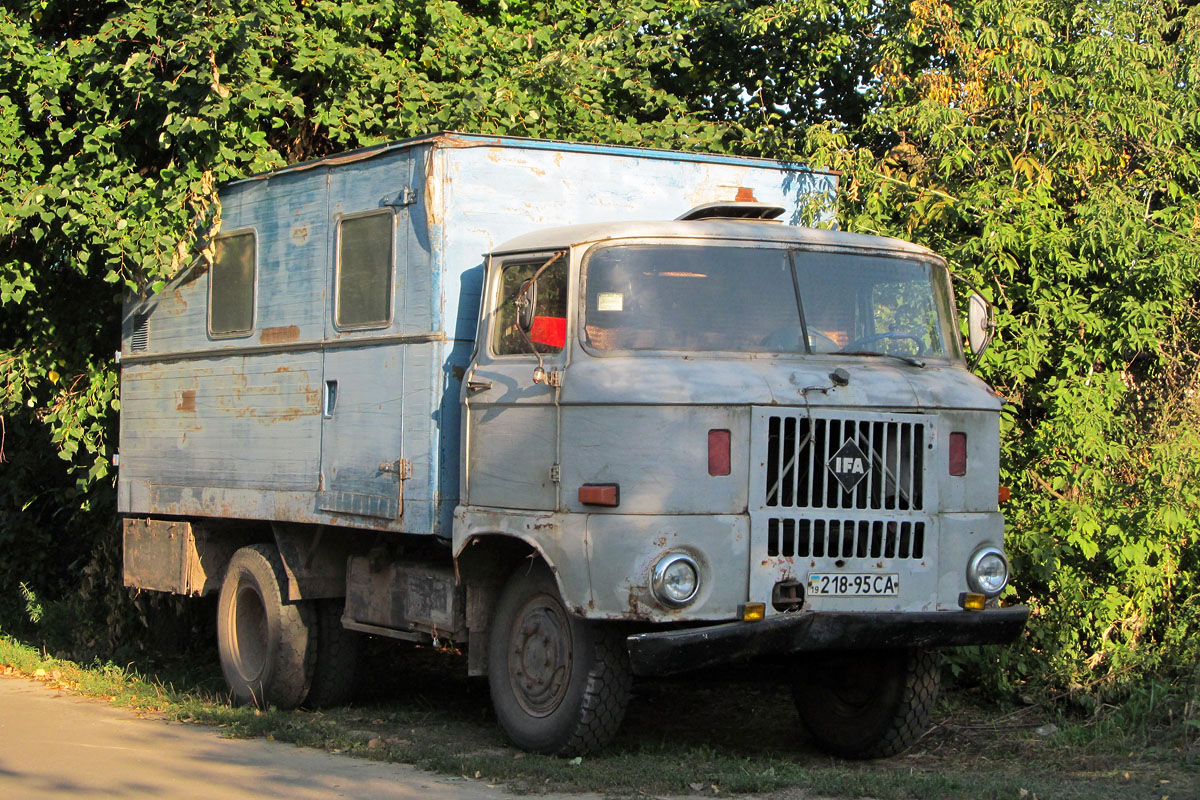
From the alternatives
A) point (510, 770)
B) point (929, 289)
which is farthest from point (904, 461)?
point (510, 770)

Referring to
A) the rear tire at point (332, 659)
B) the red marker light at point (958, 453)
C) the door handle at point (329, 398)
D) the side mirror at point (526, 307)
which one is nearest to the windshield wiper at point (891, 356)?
the red marker light at point (958, 453)

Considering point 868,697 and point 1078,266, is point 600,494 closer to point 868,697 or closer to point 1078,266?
point 868,697

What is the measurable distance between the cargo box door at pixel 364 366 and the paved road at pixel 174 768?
1453 millimetres

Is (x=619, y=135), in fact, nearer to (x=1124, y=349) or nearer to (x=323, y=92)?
(x=323, y=92)

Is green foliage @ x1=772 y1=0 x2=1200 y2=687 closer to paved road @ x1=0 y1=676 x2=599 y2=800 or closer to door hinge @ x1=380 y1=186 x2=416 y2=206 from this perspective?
door hinge @ x1=380 y1=186 x2=416 y2=206

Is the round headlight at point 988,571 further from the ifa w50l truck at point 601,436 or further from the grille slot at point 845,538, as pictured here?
the grille slot at point 845,538

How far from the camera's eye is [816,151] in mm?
10047

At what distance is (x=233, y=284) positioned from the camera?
385 inches

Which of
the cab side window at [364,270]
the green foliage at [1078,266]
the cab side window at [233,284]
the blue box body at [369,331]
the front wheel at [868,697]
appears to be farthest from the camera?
the cab side window at [233,284]

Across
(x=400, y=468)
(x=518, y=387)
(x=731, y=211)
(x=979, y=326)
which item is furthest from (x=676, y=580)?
(x=979, y=326)

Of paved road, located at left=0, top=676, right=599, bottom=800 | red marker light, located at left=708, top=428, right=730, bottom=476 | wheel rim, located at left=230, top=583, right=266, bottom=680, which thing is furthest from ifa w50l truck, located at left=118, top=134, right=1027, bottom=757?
paved road, located at left=0, top=676, right=599, bottom=800

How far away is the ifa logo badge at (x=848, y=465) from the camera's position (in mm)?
6746

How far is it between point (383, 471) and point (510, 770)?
1.94 metres

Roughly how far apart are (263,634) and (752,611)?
440cm
